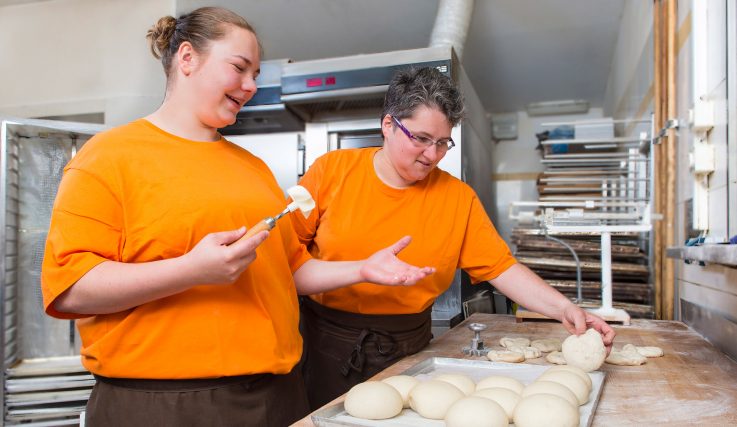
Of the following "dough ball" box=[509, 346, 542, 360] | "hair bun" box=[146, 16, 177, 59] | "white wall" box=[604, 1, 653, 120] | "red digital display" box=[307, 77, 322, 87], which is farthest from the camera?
"white wall" box=[604, 1, 653, 120]

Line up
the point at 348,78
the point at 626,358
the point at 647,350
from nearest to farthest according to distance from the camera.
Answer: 1. the point at 626,358
2. the point at 647,350
3. the point at 348,78

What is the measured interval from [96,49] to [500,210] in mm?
4381

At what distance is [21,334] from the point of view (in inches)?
109

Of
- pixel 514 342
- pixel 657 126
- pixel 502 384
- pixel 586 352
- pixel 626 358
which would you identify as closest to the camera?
pixel 502 384

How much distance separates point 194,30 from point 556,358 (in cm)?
124

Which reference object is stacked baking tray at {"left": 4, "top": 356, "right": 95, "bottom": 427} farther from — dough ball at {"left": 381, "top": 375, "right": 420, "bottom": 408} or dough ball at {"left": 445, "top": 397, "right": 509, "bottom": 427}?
dough ball at {"left": 445, "top": 397, "right": 509, "bottom": 427}

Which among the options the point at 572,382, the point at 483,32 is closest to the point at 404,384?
the point at 572,382

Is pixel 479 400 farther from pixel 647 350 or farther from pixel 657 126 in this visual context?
pixel 657 126

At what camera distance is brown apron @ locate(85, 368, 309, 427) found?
1.03m

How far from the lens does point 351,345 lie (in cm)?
163

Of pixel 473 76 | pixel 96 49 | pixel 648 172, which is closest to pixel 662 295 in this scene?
pixel 648 172

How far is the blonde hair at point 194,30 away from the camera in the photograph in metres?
1.08

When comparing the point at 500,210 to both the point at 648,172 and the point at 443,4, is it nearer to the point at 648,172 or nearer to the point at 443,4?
the point at 648,172

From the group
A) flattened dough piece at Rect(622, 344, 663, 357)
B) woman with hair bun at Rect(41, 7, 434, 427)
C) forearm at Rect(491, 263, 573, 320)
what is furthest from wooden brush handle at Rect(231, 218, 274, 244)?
flattened dough piece at Rect(622, 344, 663, 357)
